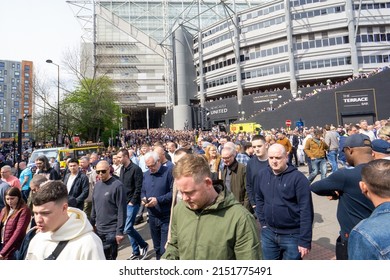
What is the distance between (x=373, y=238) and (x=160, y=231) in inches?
128

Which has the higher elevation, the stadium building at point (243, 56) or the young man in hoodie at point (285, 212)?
the stadium building at point (243, 56)

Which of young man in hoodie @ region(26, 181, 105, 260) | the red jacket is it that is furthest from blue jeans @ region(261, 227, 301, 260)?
the red jacket

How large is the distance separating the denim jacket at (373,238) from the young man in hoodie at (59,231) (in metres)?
1.65

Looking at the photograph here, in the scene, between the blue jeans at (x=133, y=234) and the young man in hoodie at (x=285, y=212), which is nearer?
the young man in hoodie at (x=285, y=212)

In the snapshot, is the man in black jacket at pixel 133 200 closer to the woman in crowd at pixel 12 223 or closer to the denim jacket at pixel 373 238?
the woman in crowd at pixel 12 223

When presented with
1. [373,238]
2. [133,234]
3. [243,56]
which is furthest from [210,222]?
[243,56]


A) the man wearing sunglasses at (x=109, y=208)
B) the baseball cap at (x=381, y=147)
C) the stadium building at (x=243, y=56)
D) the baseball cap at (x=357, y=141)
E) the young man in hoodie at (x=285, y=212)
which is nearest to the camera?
the baseball cap at (x=357, y=141)

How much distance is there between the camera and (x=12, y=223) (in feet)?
10.3

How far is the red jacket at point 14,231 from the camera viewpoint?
9.82 ft

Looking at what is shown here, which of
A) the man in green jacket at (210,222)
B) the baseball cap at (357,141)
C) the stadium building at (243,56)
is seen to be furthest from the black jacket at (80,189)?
the stadium building at (243,56)

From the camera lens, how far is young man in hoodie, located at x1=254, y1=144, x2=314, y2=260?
2.72 meters

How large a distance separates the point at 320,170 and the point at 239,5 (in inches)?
2486

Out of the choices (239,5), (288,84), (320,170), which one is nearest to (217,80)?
(288,84)
